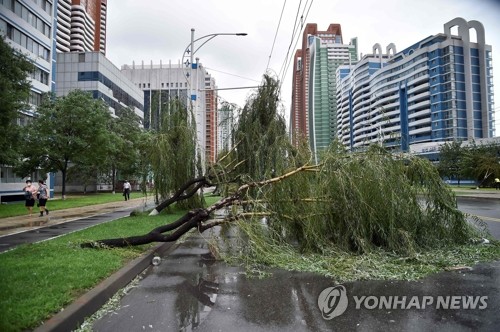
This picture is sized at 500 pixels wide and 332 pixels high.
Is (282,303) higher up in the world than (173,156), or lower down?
lower down

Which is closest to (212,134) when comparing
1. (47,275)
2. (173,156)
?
(173,156)

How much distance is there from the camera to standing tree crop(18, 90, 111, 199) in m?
34.8

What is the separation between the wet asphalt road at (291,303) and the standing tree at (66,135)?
1250 inches

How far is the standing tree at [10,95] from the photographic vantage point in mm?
14298

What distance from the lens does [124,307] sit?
16.8ft

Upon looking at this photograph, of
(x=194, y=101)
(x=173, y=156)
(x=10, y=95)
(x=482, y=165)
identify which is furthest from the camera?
(x=482, y=165)

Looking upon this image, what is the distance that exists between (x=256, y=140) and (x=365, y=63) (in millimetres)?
120835

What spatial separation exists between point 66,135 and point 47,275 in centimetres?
3348

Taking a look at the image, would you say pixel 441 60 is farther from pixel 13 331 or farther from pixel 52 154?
pixel 13 331

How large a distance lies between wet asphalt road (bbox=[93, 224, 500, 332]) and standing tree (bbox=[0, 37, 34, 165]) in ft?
34.5

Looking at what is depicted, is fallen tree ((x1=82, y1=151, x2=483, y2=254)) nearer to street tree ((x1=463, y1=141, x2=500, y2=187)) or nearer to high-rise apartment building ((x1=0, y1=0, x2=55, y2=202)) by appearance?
high-rise apartment building ((x1=0, y1=0, x2=55, y2=202))

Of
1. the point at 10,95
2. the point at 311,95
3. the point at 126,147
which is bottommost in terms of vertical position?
the point at 10,95

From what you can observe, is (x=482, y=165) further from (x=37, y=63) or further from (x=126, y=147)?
(x=37, y=63)

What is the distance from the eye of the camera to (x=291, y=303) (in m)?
5.16
